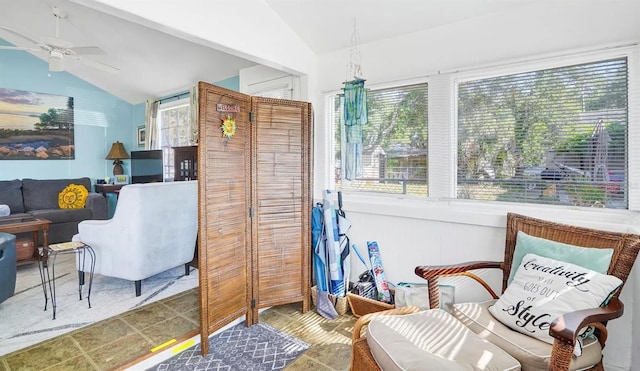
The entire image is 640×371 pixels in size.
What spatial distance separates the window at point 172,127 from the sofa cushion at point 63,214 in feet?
4.25

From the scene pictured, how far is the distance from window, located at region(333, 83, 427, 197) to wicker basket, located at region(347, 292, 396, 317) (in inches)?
37.3

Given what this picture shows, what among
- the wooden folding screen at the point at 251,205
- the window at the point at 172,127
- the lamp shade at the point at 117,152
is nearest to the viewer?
the wooden folding screen at the point at 251,205

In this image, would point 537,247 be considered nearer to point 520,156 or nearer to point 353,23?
point 520,156

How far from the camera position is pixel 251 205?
98.0 inches

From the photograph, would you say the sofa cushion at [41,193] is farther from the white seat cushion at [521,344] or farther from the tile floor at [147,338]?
the white seat cushion at [521,344]

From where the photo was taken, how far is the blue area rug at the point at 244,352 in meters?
2.02

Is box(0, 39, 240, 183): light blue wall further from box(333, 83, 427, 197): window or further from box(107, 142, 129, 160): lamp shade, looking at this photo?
box(333, 83, 427, 197): window

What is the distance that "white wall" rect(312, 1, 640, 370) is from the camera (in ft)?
5.98

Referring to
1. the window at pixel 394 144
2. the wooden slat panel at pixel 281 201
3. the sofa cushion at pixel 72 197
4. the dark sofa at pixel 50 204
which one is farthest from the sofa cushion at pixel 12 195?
the window at pixel 394 144

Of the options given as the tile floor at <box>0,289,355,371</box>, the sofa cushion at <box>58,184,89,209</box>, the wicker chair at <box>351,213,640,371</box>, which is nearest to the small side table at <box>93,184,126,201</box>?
the sofa cushion at <box>58,184,89,209</box>

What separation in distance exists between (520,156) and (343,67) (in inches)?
65.4

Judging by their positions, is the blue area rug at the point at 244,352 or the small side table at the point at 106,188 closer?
the blue area rug at the point at 244,352

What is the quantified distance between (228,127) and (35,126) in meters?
5.27

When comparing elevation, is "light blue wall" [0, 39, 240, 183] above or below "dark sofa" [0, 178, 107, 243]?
above
